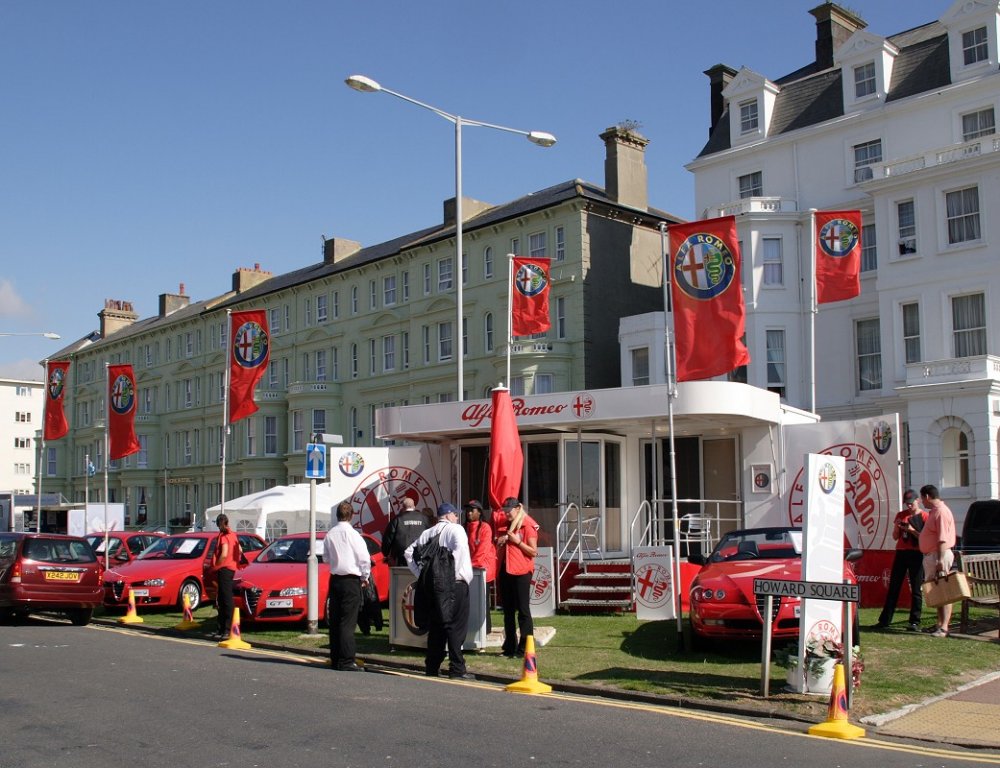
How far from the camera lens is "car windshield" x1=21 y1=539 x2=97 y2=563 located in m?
17.5

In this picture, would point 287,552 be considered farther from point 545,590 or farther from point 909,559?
point 909,559

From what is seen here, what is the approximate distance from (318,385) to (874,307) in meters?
27.1

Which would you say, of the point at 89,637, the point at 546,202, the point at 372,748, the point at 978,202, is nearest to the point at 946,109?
the point at 978,202

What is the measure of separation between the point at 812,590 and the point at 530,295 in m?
14.1

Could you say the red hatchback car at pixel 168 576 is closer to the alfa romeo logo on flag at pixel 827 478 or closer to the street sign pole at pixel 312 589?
the street sign pole at pixel 312 589

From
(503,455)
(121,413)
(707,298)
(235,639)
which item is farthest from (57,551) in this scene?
(707,298)

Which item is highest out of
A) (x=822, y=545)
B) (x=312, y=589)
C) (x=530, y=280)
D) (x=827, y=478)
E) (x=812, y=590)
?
(x=530, y=280)

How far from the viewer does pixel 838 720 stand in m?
8.44

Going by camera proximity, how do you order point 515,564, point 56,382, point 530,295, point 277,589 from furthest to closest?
1. point 56,382
2. point 530,295
3. point 277,589
4. point 515,564

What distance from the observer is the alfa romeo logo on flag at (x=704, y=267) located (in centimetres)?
1492

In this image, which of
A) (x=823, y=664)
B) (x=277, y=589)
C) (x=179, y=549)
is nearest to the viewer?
(x=823, y=664)

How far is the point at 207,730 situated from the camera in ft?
27.0

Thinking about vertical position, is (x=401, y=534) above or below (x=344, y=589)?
above

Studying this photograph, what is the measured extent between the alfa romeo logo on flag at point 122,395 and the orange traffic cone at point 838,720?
21.3m
